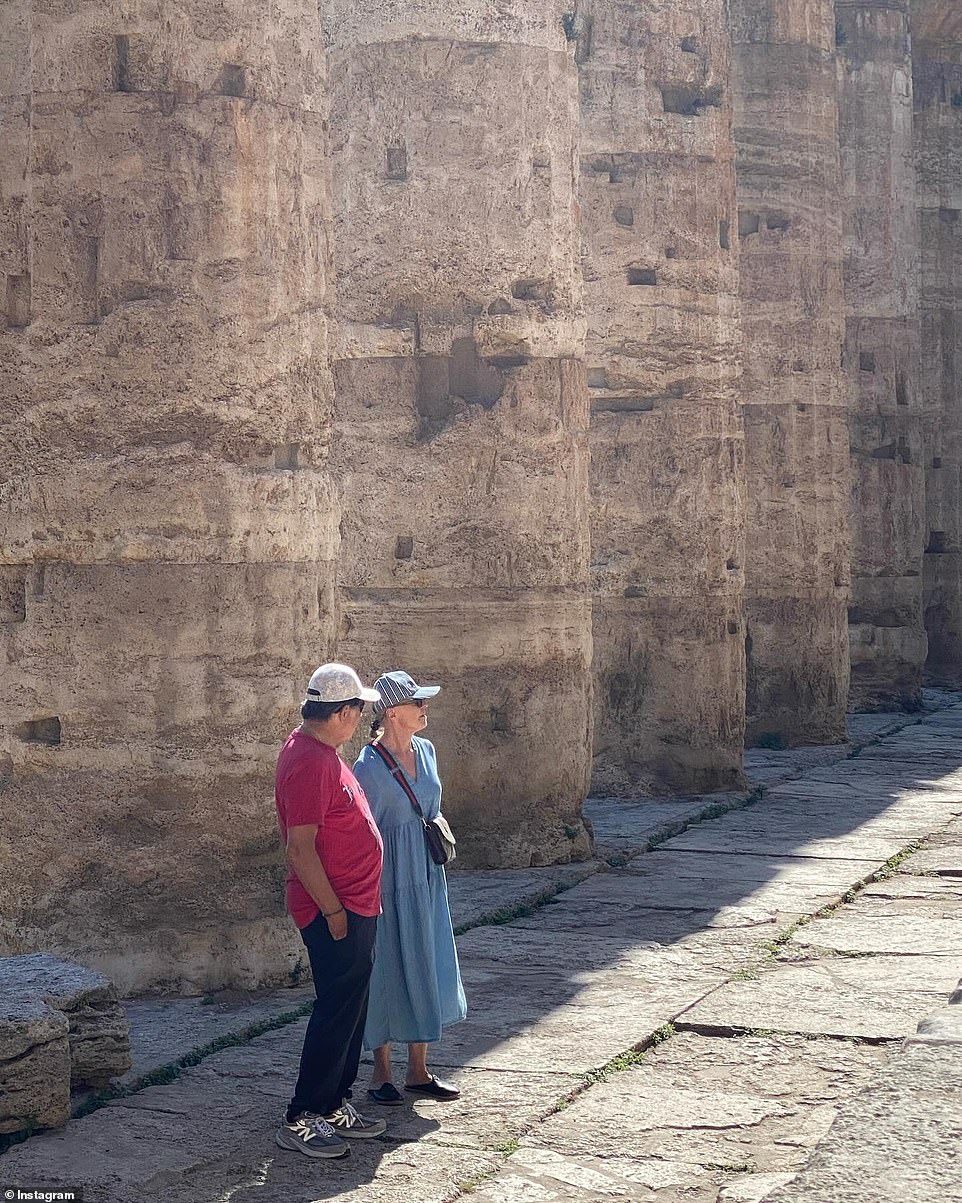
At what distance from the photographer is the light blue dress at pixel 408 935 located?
5.20m

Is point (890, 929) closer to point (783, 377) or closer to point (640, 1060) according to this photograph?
point (640, 1060)

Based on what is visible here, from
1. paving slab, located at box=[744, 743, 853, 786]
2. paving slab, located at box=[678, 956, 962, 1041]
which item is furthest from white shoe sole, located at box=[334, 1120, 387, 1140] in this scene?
paving slab, located at box=[744, 743, 853, 786]

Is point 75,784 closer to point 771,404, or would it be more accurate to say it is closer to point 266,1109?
point 266,1109

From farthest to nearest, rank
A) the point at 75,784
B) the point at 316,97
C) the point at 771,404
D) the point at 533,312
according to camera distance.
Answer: the point at 771,404
the point at 533,312
the point at 316,97
the point at 75,784

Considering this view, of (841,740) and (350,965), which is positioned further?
(841,740)

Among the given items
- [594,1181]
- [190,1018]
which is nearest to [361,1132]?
[594,1181]

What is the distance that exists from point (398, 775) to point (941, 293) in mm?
14956

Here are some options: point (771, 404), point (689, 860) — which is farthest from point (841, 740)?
point (689, 860)

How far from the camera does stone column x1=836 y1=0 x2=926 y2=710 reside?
1584 centimetres

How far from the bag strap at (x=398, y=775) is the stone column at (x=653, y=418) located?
19.6ft

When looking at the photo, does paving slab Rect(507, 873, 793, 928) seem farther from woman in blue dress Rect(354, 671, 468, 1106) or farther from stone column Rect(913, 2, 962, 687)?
stone column Rect(913, 2, 962, 687)

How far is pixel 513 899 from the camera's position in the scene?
813 cm

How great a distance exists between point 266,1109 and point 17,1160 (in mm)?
709

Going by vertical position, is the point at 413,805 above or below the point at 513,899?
above
